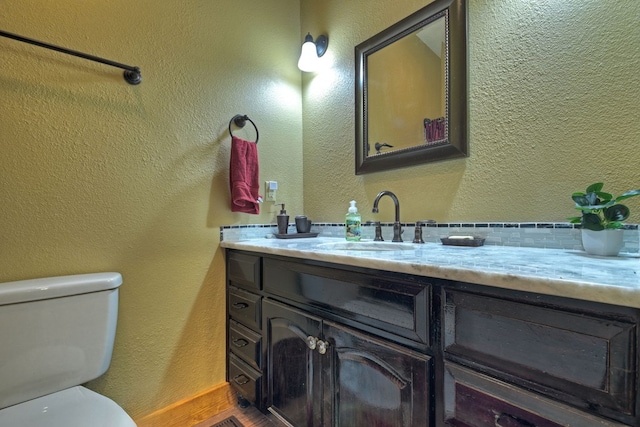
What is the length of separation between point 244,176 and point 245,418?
115 centimetres

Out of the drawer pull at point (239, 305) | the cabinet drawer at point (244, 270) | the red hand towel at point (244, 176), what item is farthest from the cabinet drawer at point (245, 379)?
the red hand towel at point (244, 176)

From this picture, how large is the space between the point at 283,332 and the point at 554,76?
126cm

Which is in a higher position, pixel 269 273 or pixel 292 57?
pixel 292 57

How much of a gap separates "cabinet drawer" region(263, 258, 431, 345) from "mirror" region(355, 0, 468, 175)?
2.16 feet

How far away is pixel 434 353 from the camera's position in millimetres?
652

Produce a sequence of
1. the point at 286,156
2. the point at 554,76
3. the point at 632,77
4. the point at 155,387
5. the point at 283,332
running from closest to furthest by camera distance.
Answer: the point at 632,77, the point at 554,76, the point at 283,332, the point at 155,387, the point at 286,156

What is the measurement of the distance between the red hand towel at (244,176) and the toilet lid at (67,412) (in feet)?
2.92

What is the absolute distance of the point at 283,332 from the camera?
1086 mm

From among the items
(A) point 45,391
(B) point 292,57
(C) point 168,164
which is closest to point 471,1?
(B) point 292,57

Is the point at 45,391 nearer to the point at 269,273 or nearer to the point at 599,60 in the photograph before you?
the point at 269,273

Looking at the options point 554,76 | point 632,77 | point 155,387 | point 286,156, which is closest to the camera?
point 632,77

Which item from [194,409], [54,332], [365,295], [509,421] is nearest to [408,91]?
[365,295]

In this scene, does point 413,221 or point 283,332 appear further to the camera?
point 413,221

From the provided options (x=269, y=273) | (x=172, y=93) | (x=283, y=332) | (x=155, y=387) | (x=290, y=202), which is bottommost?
(x=155, y=387)
